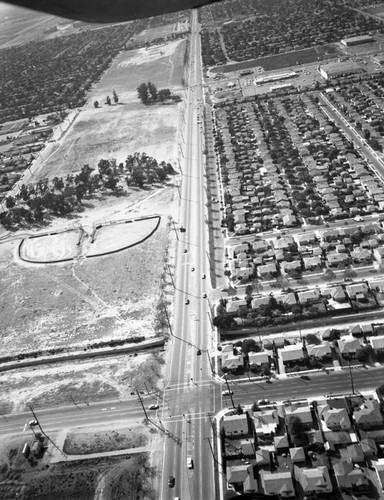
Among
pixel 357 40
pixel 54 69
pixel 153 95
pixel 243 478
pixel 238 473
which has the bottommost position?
pixel 243 478

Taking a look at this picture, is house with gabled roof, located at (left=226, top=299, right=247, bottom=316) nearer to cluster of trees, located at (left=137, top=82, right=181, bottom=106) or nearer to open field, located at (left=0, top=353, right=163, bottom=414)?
open field, located at (left=0, top=353, right=163, bottom=414)

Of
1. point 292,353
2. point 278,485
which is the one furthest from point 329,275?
point 278,485

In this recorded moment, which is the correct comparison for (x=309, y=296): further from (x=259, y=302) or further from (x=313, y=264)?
(x=313, y=264)

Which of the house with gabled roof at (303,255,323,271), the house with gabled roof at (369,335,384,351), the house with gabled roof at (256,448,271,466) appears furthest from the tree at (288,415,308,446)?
the house with gabled roof at (303,255,323,271)

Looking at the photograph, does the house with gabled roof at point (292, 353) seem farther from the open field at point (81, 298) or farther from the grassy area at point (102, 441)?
the open field at point (81, 298)

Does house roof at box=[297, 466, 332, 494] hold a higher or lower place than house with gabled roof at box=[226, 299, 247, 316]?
lower

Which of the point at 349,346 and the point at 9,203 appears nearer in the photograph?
the point at 349,346

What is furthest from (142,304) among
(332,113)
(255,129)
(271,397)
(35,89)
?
(35,89)
